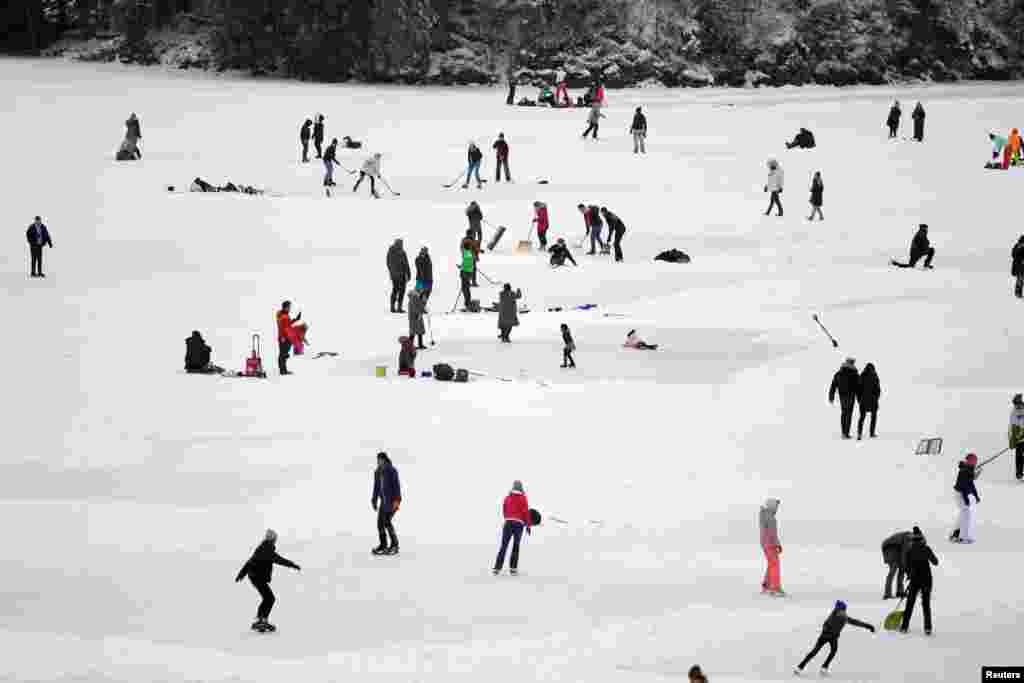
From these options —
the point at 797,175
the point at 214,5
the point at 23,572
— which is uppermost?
the point at 214,5

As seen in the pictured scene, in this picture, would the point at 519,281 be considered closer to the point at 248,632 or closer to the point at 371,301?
the point at 371,301

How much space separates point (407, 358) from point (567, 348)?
8.51ft

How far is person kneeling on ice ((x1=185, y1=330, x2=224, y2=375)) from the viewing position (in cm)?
2528

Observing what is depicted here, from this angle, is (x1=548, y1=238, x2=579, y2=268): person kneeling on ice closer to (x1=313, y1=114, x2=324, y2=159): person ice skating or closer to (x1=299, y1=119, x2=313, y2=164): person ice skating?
(x1=299, y1=119, x2=313, y2=164): person ice skating

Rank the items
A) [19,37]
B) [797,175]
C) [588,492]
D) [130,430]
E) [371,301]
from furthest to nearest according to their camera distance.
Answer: [19,37] → [797,175] → [371,301] → [130,430] → [588,492]

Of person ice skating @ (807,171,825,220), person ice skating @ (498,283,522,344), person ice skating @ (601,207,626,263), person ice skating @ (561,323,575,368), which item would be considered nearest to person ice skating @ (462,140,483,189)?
person ice skating @ (601,207,626,263)

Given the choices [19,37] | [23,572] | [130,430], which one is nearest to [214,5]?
[19,37]

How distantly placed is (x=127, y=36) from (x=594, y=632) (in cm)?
5467

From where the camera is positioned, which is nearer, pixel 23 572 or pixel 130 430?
pixel 23 572

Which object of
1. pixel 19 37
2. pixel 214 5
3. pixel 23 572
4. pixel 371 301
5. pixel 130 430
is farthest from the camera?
pixel 19 37

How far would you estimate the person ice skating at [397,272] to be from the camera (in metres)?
29.4

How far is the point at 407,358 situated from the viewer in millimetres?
25594

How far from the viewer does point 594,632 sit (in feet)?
51.7

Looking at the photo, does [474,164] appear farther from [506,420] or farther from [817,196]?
[506,420]
